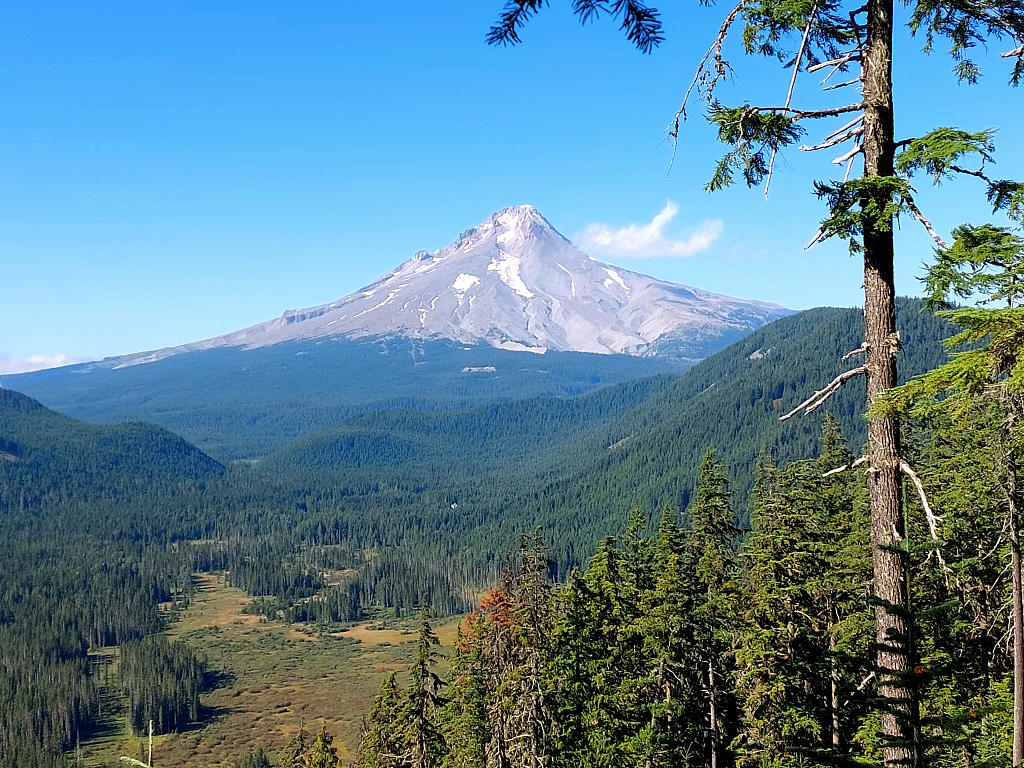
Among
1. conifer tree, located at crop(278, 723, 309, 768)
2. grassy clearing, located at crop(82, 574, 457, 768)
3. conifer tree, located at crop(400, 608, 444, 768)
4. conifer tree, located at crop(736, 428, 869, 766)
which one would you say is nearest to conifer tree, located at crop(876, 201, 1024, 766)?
conifer tree, located at crop(736, 428, 869, 766)

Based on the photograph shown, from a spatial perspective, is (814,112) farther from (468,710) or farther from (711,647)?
(468,710)

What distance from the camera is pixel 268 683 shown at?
9206 cm

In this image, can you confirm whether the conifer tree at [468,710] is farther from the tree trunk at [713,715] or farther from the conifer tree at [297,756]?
the tree trunk at [713,715]

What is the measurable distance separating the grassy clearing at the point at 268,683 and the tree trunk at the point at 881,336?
2652 inches

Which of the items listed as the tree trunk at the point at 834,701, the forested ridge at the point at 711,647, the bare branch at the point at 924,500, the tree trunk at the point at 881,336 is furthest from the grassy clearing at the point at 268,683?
the bare branch at the point at 924,500

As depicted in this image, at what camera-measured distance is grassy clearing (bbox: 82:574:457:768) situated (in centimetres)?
7188

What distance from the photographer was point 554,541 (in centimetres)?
16088

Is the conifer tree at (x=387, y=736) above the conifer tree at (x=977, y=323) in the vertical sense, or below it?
below

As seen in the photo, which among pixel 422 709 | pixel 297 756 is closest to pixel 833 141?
pixel 422 709

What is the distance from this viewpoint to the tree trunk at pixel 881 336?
25.0ft

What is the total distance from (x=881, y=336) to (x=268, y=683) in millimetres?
98937

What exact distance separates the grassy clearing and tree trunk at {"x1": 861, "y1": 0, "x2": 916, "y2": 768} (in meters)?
67.4

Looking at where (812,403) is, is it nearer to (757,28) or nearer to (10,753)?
(757,28)

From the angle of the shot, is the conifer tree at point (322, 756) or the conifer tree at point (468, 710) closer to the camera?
the conifer tree at point (468, 710)
